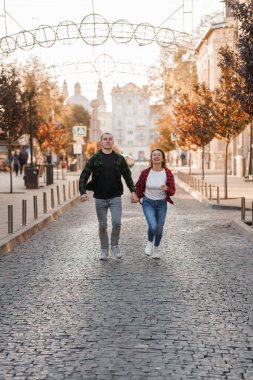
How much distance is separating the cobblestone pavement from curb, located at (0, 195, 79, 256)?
A: 192 mm

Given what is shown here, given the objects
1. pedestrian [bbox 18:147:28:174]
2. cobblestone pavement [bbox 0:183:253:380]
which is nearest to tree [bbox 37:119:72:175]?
pedestrian [bbox 18:147:28:174]

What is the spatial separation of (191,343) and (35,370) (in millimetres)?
1346

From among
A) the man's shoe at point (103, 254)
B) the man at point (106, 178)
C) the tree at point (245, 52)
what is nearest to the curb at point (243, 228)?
the tree at point (245, 52)

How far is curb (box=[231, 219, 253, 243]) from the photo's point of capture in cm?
1419

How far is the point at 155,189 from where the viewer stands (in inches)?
447

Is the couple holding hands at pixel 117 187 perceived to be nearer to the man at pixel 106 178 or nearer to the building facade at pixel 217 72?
the man at pixel 106 178

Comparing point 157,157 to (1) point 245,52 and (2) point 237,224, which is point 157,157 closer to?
(1) point 245,52

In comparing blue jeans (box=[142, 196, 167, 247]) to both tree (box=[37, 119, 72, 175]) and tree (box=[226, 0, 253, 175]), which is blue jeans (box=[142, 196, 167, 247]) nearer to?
Result: tree (box=[226, 0, 253, 175])

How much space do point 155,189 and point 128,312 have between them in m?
4.08

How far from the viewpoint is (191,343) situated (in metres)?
6.19

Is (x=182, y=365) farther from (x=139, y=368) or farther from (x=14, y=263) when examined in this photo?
(x=14, y=263)

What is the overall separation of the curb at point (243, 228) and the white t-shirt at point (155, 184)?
3.04 metres

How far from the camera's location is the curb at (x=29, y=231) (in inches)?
500

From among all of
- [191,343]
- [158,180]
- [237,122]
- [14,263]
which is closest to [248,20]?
[158,180]
